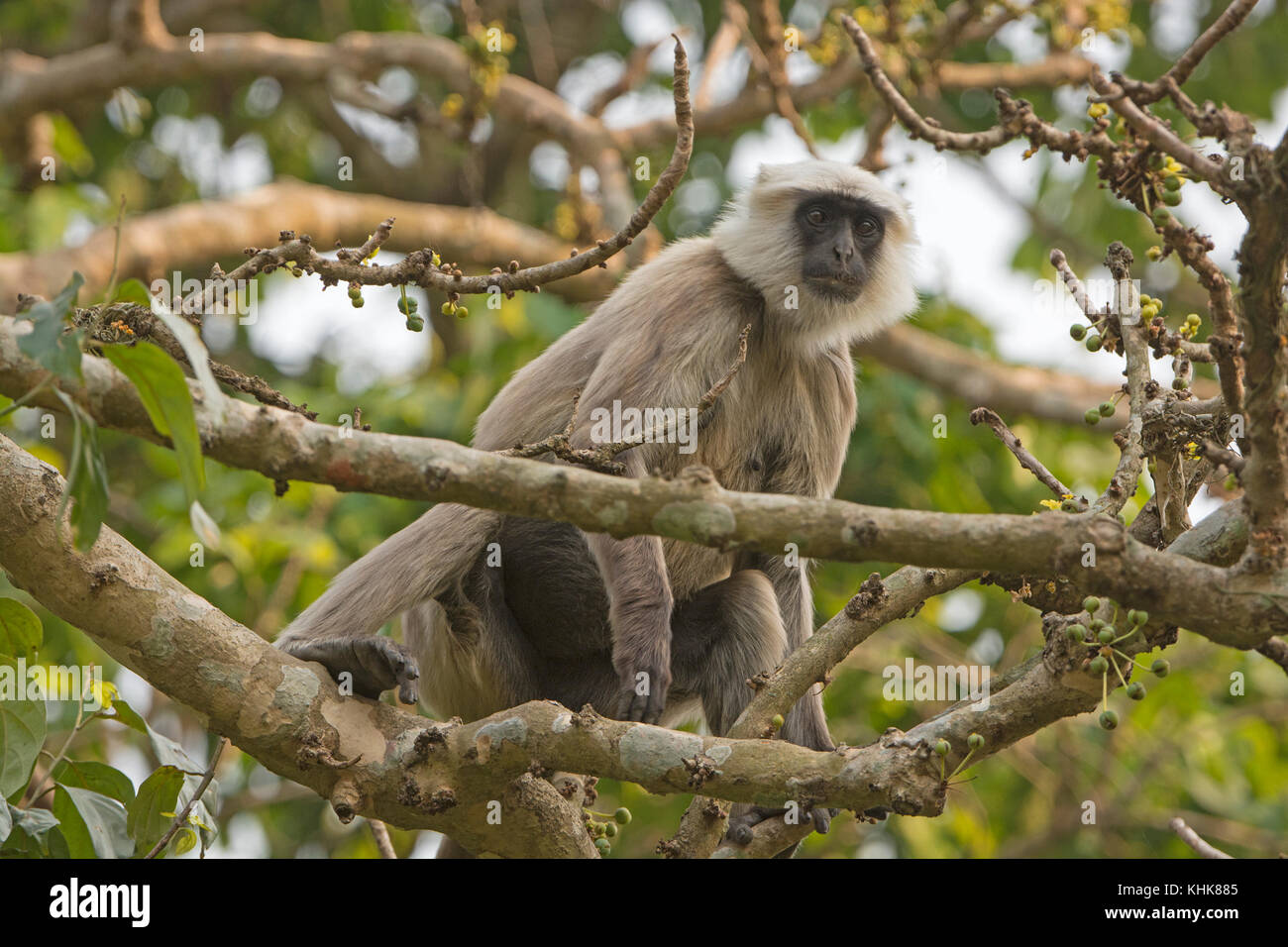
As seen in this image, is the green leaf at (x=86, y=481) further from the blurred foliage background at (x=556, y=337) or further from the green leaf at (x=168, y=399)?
the blurred foliage background at (x=556, y=337)

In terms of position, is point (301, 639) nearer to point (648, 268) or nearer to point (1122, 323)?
point (648, 268)

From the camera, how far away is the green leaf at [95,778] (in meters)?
4.08

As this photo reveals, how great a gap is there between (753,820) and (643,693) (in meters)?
0.57

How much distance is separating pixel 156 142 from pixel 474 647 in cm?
976

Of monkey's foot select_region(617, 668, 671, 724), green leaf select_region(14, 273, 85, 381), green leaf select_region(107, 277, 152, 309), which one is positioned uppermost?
green leaf select_region(107, 277, 152, 309)

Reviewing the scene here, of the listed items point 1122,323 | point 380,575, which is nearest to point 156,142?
point 380,575

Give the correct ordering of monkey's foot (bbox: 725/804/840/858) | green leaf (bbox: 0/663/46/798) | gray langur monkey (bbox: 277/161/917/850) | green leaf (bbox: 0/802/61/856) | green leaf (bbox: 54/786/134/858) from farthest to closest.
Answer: gray langur monkey (bbox: 277/161/917/850), monkey's foot (bbox: 725/804/840/858), green leaf (bbox: 54/786/134/858), green leaf (bbox: 0/802/61/856), green leaf (bbox: 0/663/46/798)

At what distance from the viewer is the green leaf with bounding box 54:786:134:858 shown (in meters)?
3.79

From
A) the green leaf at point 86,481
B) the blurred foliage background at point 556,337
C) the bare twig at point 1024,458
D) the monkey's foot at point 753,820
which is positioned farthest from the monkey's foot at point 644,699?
A: the blurred foliage background at point 556,337

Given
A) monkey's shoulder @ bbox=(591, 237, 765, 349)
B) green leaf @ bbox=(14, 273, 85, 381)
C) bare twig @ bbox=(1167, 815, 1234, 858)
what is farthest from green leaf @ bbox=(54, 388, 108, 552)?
bare twig @ bbox=(1167, 815, 1234, 858)

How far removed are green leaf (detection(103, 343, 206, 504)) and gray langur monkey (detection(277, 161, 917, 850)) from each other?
1.80 metres

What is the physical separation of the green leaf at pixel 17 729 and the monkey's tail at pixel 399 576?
0.91 meters

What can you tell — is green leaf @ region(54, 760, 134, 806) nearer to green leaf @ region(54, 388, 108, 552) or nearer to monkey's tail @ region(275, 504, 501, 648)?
monkey's tail @ region(275, 504, 501, 648)

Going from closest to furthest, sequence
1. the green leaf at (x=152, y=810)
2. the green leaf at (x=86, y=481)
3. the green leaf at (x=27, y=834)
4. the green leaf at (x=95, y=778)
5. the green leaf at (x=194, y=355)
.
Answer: the green leaf at (x=194, y=355)
the green leaf at (x=86, y=481)
the green leaf at (x=27, y=834)
the green leaf at (x=152, y=810)
the green leaf at (x=95, y=778)
